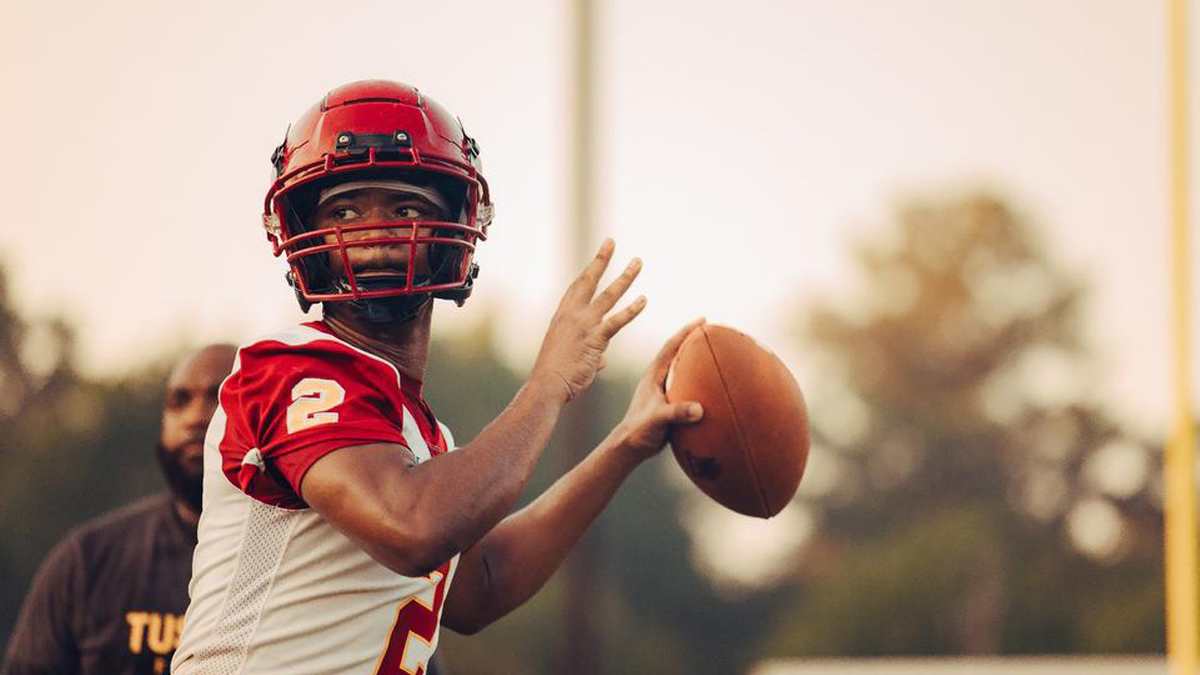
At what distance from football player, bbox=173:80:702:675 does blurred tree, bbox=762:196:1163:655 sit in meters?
24.3

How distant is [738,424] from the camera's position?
3.20 meters

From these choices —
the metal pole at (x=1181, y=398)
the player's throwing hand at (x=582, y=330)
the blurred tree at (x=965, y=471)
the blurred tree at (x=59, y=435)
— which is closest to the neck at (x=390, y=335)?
the player's throwing hand at (x=582, y=330)

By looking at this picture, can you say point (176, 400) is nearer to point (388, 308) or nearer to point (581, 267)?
point (388, 308)

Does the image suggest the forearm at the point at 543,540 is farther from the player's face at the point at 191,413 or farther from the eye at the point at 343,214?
the player's face at the point at 191,413

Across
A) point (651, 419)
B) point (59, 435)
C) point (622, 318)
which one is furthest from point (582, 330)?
point (59, 435)

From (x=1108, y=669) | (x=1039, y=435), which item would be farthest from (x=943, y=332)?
(x=1108, y=669)

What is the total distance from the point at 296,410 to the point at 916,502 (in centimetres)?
2780

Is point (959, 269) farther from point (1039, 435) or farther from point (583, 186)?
point (583, 186)

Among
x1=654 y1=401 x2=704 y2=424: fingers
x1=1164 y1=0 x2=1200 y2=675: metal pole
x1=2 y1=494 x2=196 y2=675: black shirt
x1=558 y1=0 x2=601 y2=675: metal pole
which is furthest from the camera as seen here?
x1=558 y1=0 x2=601 y2=675: metal pole

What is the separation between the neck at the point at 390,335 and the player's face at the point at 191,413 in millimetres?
1798

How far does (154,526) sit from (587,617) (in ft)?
14.7

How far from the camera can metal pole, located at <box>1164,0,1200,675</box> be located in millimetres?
7719

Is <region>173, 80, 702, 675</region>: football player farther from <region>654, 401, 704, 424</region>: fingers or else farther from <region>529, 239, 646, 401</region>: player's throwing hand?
<region>654, 401, 704, 424</region>: fingers

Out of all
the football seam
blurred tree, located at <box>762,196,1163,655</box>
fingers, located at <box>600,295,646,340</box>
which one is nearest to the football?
the football seam
